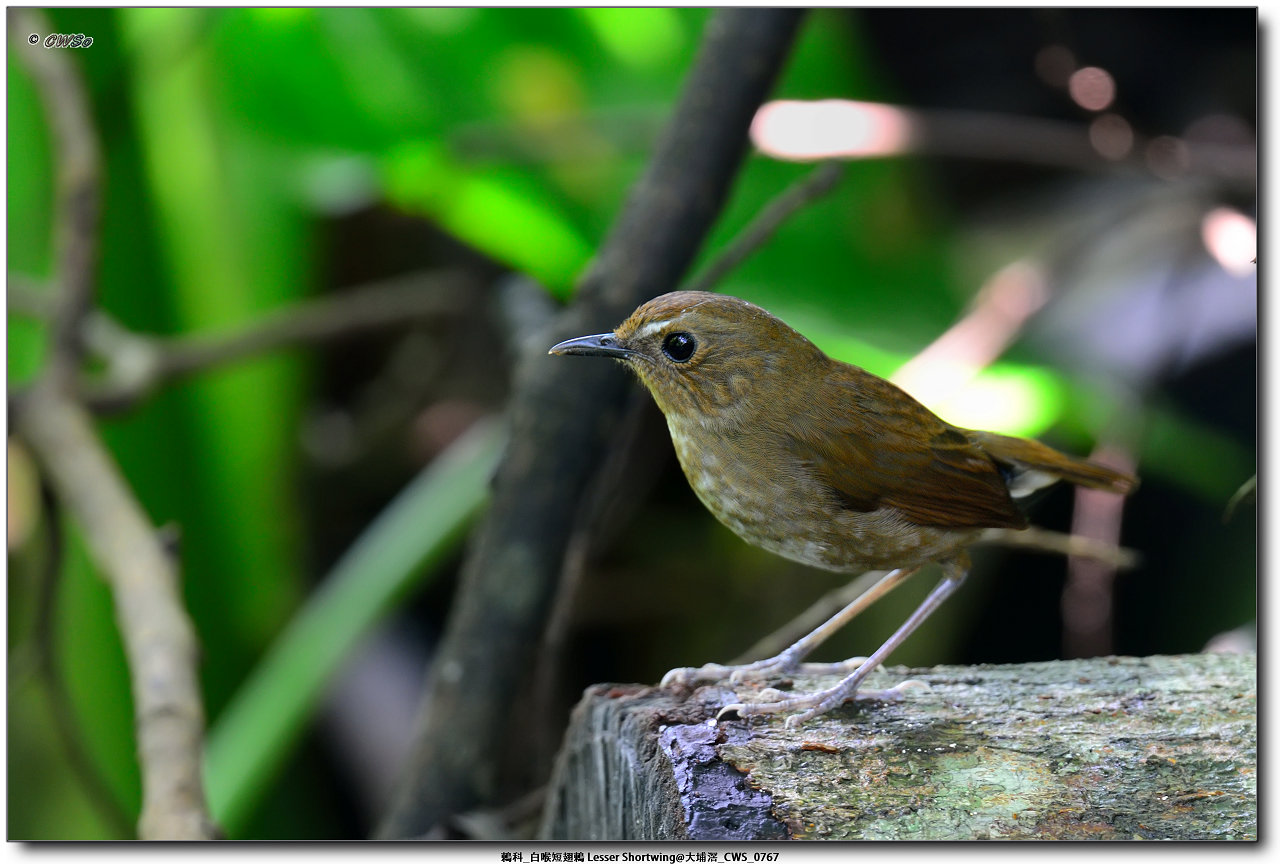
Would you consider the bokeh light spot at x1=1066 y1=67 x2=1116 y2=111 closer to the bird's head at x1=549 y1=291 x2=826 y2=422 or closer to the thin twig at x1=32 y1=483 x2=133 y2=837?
the bird's head at x1=549 y1=291 x2=826 y2=422

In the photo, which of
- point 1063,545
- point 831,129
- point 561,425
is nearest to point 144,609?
point 561,425

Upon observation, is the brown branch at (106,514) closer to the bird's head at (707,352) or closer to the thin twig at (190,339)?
the thin twig at (190,339)

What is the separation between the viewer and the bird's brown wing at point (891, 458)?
1.63 m

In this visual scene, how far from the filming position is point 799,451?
1.62 m

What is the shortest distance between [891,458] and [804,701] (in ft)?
1.25

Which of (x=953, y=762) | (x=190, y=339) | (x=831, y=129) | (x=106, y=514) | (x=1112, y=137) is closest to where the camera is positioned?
(x=953, y=762)

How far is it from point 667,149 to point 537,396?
52 cm

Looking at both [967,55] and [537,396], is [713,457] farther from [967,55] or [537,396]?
[967,55]

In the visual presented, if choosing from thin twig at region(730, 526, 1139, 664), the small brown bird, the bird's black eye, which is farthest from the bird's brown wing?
thin twig at region(730, 526, 1139, 664)

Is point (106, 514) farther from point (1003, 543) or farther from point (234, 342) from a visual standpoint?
point (1003, 543)

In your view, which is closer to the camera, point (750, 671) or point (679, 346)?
point (679, 346)

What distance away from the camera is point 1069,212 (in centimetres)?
355

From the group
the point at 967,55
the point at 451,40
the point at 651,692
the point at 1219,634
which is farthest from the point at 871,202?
the point at 651,692

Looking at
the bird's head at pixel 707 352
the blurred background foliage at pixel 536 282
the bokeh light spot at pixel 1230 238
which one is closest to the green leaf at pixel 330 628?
the blurred background foliage at pixel 536 282
